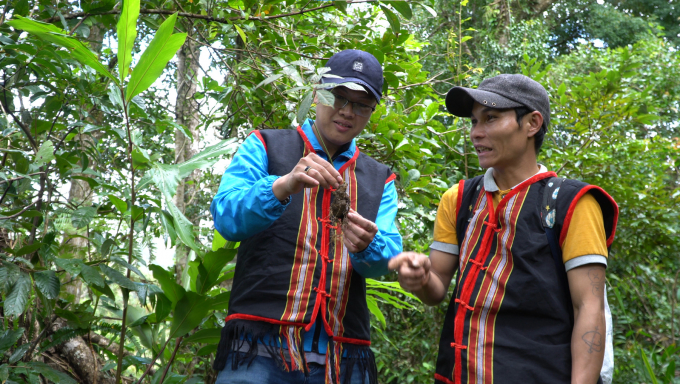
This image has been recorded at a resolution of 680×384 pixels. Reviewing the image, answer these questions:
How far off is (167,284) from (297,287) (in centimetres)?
81

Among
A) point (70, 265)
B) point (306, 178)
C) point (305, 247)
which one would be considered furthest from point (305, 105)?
point (70, 265)

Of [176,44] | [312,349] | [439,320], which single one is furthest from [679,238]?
[176,44]

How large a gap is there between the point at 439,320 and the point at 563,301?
269 cm

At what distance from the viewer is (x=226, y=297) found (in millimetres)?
2229

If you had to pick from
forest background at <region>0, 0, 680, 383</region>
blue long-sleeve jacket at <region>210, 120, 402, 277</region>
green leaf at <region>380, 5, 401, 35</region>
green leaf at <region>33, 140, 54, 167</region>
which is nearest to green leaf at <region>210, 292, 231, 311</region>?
forest background at <region>0, 0, 680, 383</region>

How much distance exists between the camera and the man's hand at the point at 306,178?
1.58 metres

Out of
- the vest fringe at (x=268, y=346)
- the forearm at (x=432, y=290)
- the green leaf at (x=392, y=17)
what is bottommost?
the vest fringe at (x=268, y=346)

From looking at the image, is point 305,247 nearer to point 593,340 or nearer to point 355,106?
point 355,106

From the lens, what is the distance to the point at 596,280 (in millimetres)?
1523

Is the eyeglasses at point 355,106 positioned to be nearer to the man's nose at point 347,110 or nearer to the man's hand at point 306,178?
the man's nose at point 347,110

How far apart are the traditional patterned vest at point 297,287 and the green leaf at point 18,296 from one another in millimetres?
670

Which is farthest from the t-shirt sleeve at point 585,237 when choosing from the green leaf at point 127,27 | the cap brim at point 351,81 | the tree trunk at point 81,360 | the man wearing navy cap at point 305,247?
the tree trunk at point 81,360

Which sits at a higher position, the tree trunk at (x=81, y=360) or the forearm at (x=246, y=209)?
the forearm at (x=246, y=209)

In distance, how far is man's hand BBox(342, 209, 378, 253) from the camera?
1.69 meters
